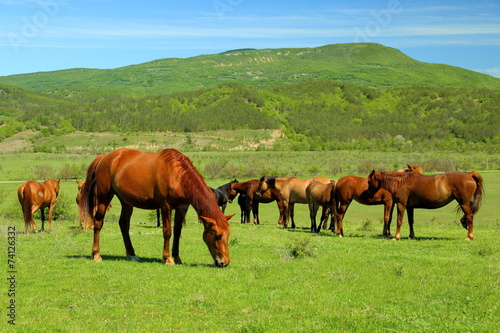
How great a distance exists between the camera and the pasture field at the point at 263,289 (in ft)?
23.4

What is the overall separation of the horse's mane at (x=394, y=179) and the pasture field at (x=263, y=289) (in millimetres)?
2676

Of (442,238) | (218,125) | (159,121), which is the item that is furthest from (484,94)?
(442,238)

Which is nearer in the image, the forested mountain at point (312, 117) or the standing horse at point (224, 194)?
the standing horse at point (224, 194)

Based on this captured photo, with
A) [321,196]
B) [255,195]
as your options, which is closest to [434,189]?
[321,196]

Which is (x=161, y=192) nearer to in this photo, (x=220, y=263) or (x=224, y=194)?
(x=220, y=263)

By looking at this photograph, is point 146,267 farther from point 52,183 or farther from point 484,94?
point 484,94

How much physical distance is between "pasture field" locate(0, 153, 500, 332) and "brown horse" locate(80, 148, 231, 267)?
23.4 inches

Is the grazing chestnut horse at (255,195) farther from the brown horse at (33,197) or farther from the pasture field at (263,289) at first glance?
the pasture field at (263,289)

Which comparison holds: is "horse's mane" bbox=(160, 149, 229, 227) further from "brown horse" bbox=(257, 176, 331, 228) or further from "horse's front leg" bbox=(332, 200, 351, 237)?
"brown horse" bbox=(257, 176, 331, 228)

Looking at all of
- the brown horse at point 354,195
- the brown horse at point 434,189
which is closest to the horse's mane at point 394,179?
the brown horse at point 434,189

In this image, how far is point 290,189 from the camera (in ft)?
71.6

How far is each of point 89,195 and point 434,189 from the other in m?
9.95

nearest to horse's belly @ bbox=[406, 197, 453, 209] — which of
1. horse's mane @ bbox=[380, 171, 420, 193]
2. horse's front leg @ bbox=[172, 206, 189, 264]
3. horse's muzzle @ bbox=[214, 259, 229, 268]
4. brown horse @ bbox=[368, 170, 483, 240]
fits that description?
brown horse @ bbox=[368, 170, 483, 240]

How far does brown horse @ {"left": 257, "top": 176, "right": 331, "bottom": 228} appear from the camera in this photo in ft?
69.8
